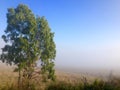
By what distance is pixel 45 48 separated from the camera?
35.7 metres

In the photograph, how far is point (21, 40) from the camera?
109 feet

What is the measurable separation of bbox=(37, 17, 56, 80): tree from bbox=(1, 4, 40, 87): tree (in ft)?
3.42

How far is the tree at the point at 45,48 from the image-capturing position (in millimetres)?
35344

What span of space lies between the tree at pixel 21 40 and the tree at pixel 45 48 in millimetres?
1042

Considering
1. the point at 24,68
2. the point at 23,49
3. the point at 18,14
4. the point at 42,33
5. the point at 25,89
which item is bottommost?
the point at 25,89

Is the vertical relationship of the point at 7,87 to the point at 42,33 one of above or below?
below

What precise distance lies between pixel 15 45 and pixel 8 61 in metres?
2.73

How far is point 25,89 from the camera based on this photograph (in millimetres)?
12898

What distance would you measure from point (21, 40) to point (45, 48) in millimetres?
4219

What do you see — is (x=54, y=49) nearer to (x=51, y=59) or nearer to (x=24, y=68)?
(x=51, y=59)

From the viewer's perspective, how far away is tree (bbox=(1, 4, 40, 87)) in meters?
33.6

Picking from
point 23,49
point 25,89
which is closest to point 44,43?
point 23,49

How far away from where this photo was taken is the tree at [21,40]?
33594mm

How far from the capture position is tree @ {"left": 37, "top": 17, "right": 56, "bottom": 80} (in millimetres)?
35344
